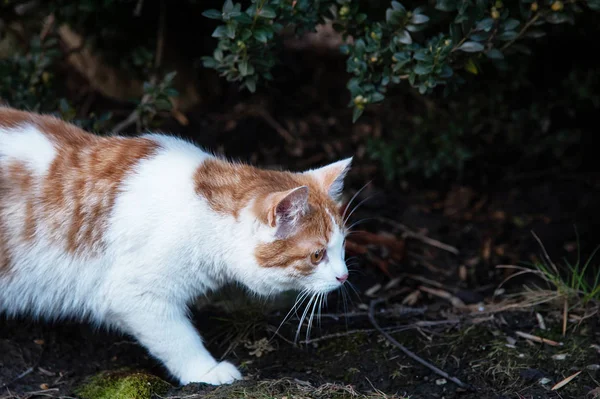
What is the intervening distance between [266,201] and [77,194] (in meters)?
0.81

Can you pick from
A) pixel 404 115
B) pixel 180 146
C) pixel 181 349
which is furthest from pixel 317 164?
pixel 181 349

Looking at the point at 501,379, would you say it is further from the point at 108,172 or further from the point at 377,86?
the point at 108,172

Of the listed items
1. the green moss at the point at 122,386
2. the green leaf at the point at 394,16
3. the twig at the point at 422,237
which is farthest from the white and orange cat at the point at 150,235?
the twig at the point at 422,237

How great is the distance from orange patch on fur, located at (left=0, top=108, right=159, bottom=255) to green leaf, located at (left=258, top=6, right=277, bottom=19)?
0.78 metres

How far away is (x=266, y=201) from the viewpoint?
2.83 meters

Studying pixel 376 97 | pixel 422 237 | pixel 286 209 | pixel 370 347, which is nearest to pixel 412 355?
pixel 370 347

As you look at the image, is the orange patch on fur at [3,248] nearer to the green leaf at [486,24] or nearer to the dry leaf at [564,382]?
the green leaf at [486,24]

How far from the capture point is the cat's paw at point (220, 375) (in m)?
3.00

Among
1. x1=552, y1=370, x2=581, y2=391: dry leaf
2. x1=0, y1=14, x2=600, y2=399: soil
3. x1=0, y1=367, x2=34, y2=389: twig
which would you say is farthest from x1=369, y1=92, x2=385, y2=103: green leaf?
x1=0, y1=367, x2=34, y2=389: twig

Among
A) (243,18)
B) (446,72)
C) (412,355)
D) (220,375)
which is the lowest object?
(412,355)

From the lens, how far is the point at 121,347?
3.43 meters

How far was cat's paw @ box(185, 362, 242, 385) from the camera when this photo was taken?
118 inches

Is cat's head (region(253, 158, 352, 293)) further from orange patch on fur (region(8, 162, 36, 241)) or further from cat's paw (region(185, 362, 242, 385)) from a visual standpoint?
orange patch on fur (region(8, 162, 36, 241))

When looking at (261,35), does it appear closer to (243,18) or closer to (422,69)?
(243,18)
